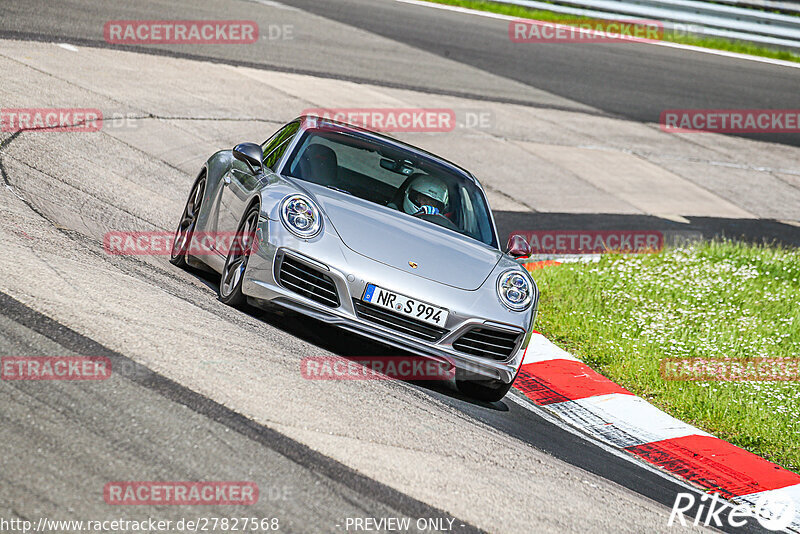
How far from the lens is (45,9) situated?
1476 centimetres

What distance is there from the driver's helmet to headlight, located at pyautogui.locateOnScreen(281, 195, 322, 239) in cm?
107

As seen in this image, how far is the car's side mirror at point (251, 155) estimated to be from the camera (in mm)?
6434

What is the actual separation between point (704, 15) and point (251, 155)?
1892 cm

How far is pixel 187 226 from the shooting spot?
23.9 ft

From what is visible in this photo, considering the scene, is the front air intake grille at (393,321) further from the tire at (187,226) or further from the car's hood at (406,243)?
the tire at (187,226)

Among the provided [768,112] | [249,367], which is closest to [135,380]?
[249,367]

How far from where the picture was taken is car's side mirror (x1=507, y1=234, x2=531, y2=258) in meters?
6.54

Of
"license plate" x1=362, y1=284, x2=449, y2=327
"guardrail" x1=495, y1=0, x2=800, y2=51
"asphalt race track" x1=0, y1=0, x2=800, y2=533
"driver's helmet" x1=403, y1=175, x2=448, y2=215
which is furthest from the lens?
"guardrail" x1=495, y1=0, x2=800, y2=51

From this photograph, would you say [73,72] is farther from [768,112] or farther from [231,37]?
[768,112]

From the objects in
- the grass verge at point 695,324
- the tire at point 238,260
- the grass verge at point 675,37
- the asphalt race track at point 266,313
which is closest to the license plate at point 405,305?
the asphalt race track at point 266,313

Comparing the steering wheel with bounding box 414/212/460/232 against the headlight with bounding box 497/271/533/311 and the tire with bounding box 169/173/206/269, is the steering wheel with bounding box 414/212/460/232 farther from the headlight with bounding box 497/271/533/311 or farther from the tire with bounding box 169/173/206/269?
the tire with bounding box 169/173/206/269

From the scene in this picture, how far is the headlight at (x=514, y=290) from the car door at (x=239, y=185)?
166 centimetres

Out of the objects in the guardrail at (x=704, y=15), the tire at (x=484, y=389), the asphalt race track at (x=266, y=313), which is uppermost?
the guardrail at (x=704, y=15)

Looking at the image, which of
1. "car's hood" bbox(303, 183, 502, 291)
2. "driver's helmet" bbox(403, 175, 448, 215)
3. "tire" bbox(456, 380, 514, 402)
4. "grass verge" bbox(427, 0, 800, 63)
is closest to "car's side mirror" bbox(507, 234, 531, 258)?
"car's hood" bbox(303, 183, 502, 291)
